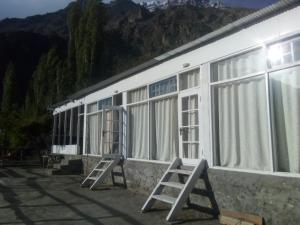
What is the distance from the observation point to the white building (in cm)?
541

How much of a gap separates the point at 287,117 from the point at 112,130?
6990 mm

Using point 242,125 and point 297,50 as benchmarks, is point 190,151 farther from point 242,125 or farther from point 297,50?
point 297,50

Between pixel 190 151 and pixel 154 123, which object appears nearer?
pixel 190 151

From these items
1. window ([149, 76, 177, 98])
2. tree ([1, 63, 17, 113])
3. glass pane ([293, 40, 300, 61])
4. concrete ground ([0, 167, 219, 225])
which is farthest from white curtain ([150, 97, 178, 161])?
tree ([1, 63, 17, 113])

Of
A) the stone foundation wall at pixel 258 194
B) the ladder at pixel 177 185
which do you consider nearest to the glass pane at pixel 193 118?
the ladder at pixel 177 185

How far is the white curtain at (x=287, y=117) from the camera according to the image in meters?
5.27

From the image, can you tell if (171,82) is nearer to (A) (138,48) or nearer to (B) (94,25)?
(B) (94,25)

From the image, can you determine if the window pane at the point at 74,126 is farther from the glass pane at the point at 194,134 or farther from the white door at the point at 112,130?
the glass pane at the point at 194,134

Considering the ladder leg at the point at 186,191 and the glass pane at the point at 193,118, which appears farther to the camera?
the glass pane at the point at 193,118

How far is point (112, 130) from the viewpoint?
1155cm

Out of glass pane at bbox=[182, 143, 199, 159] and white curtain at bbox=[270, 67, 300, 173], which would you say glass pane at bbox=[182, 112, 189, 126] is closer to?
glass pane at bbox=[182, 143, 199, 159]

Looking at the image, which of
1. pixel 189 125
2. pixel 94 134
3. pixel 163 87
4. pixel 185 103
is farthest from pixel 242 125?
pixel 94 134

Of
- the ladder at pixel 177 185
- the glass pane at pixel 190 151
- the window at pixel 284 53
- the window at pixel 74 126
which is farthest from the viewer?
the window at pixel 74 126

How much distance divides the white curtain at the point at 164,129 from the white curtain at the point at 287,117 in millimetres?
3161
